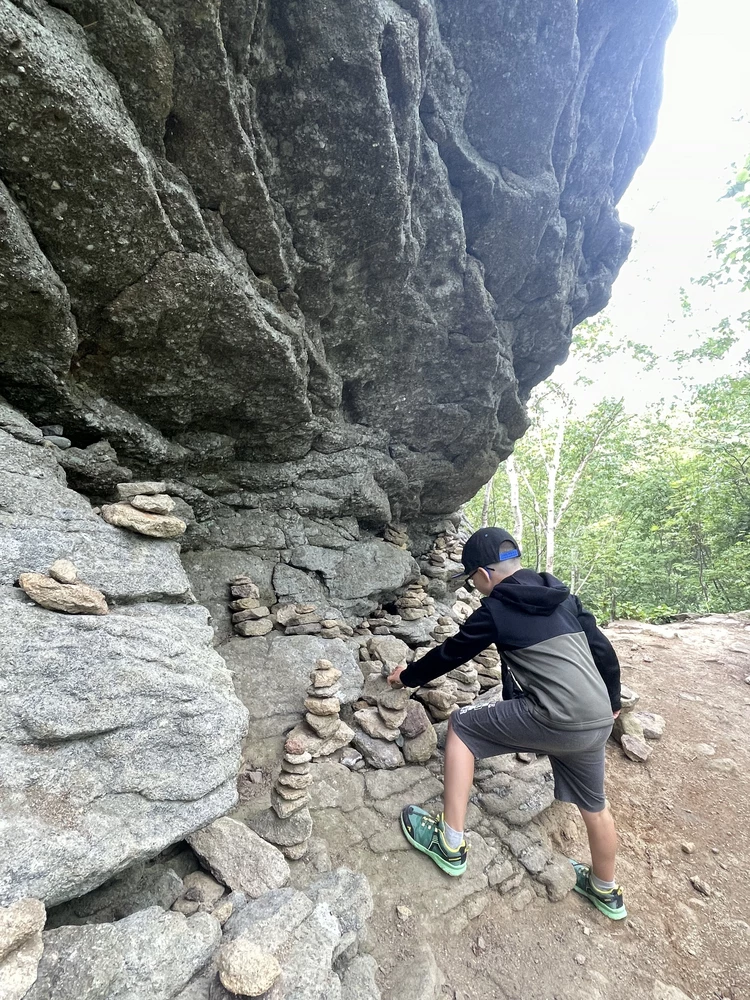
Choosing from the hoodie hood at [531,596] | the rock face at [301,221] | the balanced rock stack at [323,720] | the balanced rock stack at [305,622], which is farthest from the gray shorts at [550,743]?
the rock face at [301,221]

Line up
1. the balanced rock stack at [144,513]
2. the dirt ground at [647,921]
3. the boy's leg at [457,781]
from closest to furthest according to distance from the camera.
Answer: the dirt ground at [647,921] < the boy's leg at [457,781] < the balanced rock stack at [144,513]

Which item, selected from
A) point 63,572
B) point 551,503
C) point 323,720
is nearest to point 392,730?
point 323,720

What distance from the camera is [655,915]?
4105 millimetres

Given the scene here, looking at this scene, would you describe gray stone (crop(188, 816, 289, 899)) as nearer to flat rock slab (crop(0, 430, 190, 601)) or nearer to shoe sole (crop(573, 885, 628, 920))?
flat rock slab (crop(0, 430, 190, 601))

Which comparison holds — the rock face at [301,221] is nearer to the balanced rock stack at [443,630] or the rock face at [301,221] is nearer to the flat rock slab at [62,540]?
the flat rock slab at [62,540]

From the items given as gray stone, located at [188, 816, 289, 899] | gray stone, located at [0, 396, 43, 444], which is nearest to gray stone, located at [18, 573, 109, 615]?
gray stone, located at [0, 396, 43, 444]

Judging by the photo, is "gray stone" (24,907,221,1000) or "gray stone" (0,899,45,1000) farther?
"gray stone" (24,907,221,1000)

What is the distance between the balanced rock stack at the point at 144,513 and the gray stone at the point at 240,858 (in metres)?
2.64

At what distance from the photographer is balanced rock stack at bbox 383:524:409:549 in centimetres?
961

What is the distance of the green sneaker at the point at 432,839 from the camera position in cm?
404

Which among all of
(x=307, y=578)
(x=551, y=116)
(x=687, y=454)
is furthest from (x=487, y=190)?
(x=687, y=454)

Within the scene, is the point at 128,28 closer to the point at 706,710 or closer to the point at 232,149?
the point at 232,149

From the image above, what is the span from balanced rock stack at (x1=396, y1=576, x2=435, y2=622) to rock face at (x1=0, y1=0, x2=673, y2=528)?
5.53ft

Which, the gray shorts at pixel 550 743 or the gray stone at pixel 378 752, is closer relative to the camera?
the gray shorts at pixel 550 743
